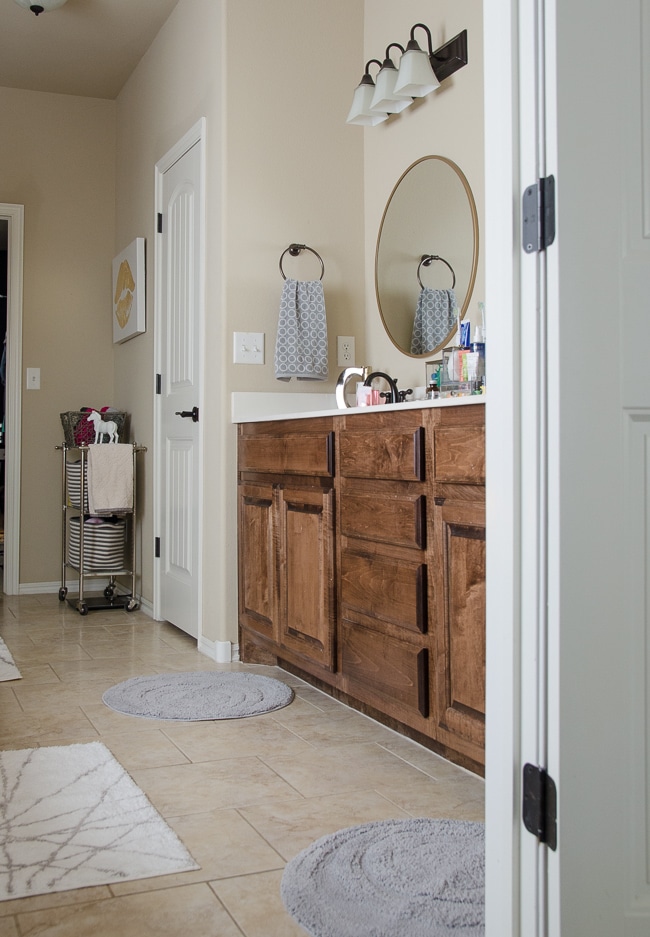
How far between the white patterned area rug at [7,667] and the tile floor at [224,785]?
3cm

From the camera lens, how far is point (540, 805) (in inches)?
45.6

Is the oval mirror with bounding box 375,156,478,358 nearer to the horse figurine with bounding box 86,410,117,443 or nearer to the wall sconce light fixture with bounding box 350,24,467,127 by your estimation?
the wall sconce light fixture with bounding box 350,24,467,127

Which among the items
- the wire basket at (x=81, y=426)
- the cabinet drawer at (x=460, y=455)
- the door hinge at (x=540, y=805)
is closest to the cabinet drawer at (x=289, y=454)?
the cabinet drawer at (x=460, y=455)

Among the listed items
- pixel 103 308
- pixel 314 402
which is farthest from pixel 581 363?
pixel 103 308

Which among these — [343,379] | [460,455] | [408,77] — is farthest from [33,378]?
[460,455]

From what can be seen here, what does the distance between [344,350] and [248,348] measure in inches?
15.4

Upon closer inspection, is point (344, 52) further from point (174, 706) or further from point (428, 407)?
point (174, 706)

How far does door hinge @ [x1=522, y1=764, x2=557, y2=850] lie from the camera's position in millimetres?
1146

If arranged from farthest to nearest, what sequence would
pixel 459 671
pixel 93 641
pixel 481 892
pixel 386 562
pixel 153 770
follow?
pixel 93 641, pixel 386 562, pixel 153 770, pixel 459 671, pixel 481 892

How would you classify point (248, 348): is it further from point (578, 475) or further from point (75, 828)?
point (578, 475)

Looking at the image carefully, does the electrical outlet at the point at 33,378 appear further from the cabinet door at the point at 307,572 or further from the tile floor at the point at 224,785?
the cabinet door at the point at 307,572

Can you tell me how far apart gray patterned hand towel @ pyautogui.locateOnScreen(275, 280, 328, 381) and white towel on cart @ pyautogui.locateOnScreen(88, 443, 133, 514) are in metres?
1.32

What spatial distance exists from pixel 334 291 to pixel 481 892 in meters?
2.48

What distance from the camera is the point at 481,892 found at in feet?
5.16
